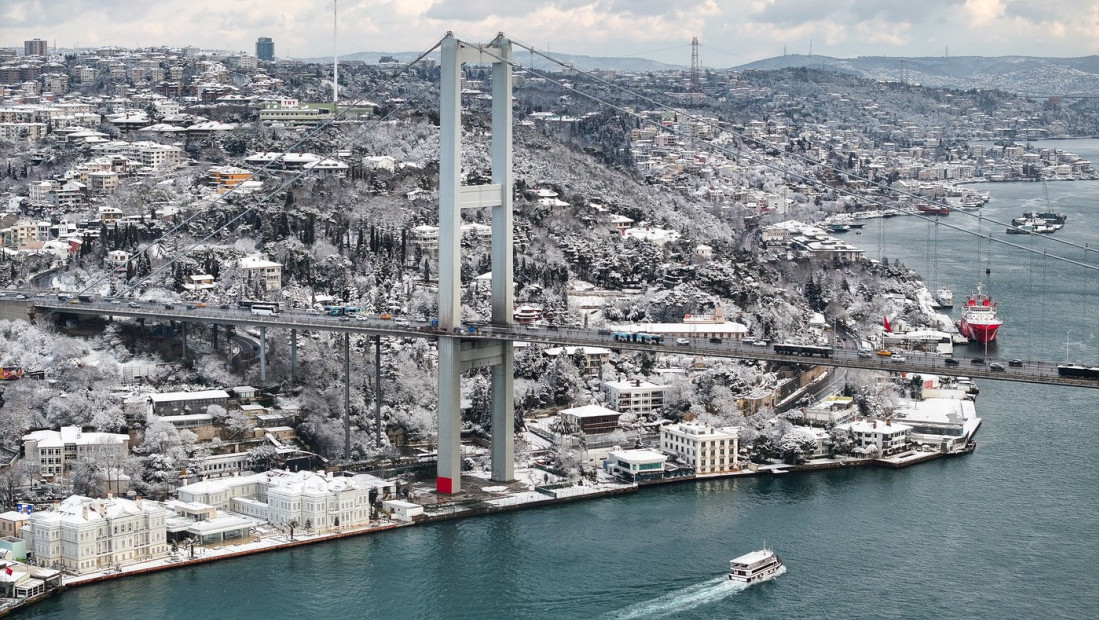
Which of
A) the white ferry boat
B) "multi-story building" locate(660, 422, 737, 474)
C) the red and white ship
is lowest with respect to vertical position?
the white ferry boat

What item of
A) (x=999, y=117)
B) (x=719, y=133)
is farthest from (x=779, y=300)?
(x=999, y=117)

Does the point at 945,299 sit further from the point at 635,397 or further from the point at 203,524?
the point at 203,524

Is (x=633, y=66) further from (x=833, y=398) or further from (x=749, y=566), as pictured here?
(x=749, y=566)

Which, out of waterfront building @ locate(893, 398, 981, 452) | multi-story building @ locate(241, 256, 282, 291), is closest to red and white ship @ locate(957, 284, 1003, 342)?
waterfront building @ locate(893, 398, 981, 452)

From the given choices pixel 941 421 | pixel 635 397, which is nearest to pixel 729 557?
pixel 635 397

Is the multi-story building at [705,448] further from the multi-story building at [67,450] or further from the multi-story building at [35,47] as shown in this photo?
the multi-story building at [35,47]

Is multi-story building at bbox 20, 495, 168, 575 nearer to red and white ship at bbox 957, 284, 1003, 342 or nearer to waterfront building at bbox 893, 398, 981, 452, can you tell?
waterfront building at bbox 893, 398, 981, 452
